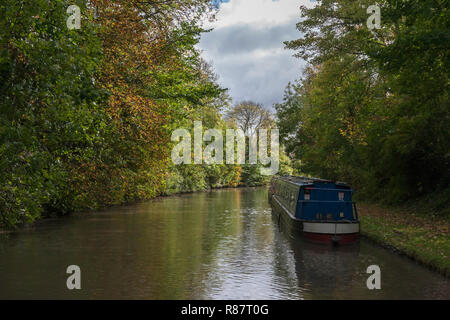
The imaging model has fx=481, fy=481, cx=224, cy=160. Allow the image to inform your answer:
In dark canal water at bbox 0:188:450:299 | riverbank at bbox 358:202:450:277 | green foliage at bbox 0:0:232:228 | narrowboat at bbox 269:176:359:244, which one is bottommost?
dark canal water at bbox 0:188:450:299

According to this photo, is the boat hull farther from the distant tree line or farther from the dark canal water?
the distant tree line

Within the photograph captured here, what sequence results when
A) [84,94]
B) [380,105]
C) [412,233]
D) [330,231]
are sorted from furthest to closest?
[380,105] → [330,231] → [412,233] → [84,94]

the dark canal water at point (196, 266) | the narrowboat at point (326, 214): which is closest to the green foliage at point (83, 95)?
the dark canal water at point (196, 266)

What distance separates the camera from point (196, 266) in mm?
12938

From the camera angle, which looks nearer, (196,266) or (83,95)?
(83,95)

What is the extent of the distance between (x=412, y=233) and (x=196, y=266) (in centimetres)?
741

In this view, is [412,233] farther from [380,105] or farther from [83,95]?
[83,95]

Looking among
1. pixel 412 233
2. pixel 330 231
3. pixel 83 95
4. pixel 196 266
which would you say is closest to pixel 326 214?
pixel 330 231

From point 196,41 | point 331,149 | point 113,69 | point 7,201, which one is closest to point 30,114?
point 7,201

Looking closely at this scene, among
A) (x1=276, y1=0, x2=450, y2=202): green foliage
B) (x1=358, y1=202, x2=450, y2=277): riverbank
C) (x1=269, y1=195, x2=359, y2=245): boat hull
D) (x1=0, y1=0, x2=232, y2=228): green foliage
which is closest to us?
(x1=0, y1=0, x2=232, y2=228): green foliage

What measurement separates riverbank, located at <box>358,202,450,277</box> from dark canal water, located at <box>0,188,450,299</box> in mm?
305

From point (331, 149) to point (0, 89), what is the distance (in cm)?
2632

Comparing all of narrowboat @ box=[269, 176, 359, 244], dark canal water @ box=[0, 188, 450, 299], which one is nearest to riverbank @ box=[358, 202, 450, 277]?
dark canal water @ box=[0, 188, 450, 299]

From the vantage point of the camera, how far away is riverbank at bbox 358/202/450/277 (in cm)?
1208
